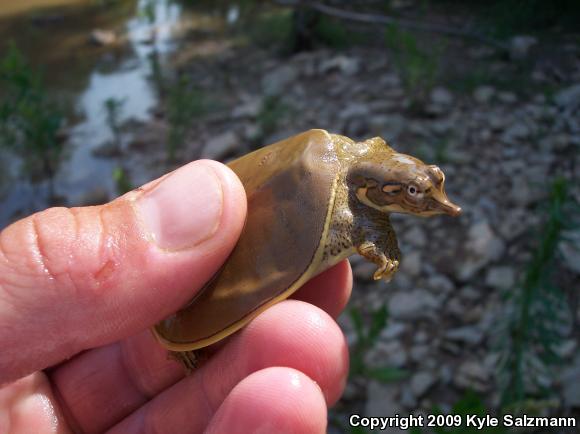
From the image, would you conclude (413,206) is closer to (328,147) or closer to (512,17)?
(328,147)

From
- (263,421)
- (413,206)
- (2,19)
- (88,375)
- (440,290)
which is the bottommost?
(2,19)

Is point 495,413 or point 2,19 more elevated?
point 495,413

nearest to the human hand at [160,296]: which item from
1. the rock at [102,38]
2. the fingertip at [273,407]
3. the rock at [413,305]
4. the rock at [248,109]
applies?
the fingertip at [273,407]

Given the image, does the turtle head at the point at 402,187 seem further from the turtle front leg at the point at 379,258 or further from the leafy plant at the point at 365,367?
the leafy plant at the point at 365,367

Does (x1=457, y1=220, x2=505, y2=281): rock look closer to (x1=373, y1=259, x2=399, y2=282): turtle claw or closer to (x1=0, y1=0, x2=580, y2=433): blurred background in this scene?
(x1=0, y1=0, x2=580, y2=433): blurred background

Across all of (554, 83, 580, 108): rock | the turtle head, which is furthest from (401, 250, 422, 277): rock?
(554, 83, 580, 108): rock

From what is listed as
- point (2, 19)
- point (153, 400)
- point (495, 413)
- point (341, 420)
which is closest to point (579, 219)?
point (495, 413)

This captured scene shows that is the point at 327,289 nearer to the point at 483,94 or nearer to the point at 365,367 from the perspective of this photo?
the point at 365,367
